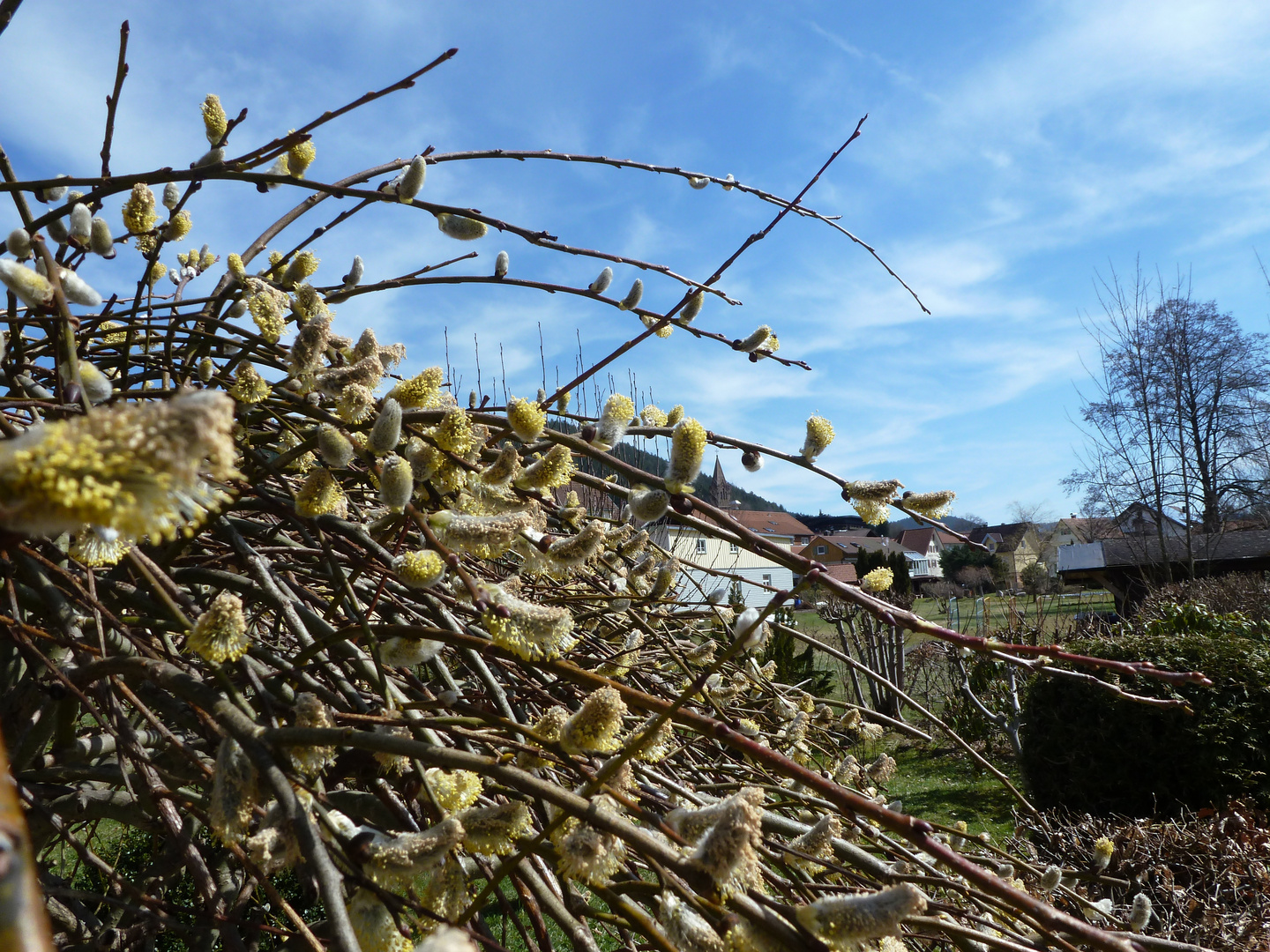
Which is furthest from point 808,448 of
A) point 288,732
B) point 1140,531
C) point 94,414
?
point 1140,531

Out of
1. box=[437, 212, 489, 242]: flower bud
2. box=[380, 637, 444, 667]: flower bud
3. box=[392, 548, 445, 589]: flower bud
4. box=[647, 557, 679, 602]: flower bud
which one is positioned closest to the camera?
box=[392, 548, 445, 589]: flower bud

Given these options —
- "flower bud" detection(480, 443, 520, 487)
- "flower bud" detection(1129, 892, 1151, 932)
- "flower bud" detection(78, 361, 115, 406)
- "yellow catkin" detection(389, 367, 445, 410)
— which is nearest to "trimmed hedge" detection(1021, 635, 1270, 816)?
"flower bud" detection(1129, 892, 1151, 932)

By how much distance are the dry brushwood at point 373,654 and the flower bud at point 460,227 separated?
1cm

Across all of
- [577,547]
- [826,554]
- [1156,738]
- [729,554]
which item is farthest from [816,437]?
[1156,738]

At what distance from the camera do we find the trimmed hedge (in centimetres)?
504

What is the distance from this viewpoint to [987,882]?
0.74 metres

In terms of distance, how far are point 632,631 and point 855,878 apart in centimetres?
114

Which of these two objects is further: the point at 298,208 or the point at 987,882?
the point at 298,208

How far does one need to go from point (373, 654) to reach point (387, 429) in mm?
333

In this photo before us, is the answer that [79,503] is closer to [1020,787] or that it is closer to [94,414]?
[94,414]

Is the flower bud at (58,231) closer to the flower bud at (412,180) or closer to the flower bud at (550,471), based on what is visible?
the flower bud at (412,180)

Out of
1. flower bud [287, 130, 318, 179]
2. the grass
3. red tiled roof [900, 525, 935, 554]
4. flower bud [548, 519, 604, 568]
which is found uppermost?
red tiled roof [900, 525, 935, 554]

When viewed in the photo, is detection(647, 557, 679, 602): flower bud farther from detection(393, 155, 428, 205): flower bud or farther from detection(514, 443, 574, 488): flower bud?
detection(393, 155, 428, 205): flower bud

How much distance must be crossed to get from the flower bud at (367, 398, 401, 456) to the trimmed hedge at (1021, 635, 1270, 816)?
5033 mm
